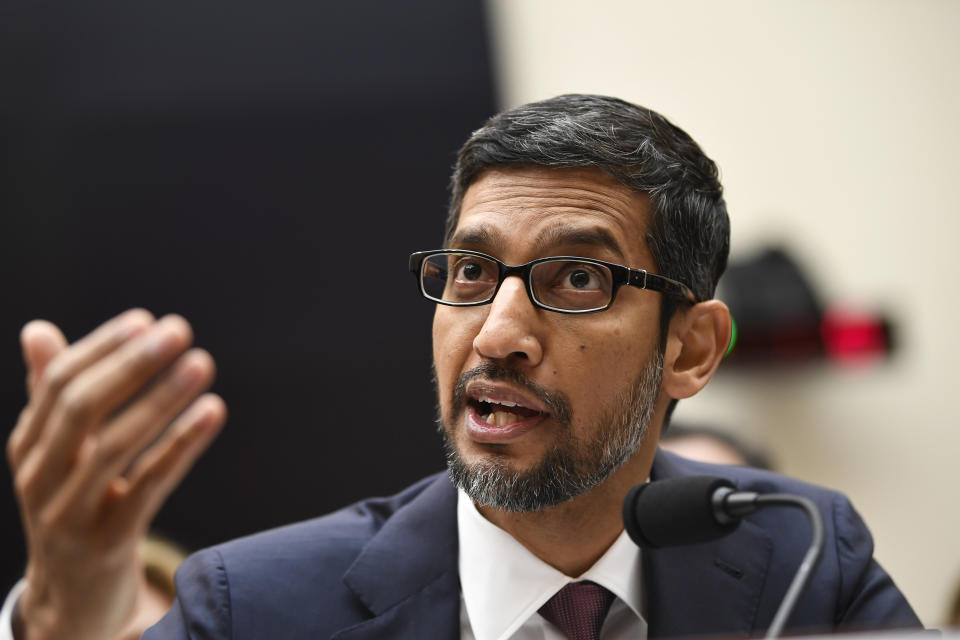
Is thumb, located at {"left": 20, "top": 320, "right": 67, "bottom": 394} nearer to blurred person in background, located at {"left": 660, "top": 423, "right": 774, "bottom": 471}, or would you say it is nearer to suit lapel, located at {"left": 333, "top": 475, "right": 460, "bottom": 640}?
suit lapel, located at {"left": 333, "top": 475, "right": 460, "bottom": 640}

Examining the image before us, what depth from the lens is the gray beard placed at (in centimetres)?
136

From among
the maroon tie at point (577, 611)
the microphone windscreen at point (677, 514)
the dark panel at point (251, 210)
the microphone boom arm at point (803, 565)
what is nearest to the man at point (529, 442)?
the maroon tie at point (577, 611)

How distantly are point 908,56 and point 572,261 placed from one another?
3080 millimetres

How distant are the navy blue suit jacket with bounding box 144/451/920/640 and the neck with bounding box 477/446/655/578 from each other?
79 mm

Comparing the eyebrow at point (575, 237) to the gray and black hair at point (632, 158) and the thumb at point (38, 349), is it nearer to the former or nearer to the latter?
the gray and black hair at point (632, 158)

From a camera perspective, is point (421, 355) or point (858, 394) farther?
point (858, 394)

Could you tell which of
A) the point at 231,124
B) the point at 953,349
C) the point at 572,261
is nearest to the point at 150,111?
the point at 231,124

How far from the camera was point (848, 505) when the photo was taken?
1636 millimetres

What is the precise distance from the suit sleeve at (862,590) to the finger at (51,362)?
107 cm

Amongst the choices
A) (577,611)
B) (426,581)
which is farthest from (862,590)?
(426,581)

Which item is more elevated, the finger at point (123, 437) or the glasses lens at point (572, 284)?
the glasses lens at point (572, 284)

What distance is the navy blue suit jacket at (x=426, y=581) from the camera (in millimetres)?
1418

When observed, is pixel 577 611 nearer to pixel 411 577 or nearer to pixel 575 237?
pixel 411 577

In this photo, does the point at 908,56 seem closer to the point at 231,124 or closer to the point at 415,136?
the point at 415,136
